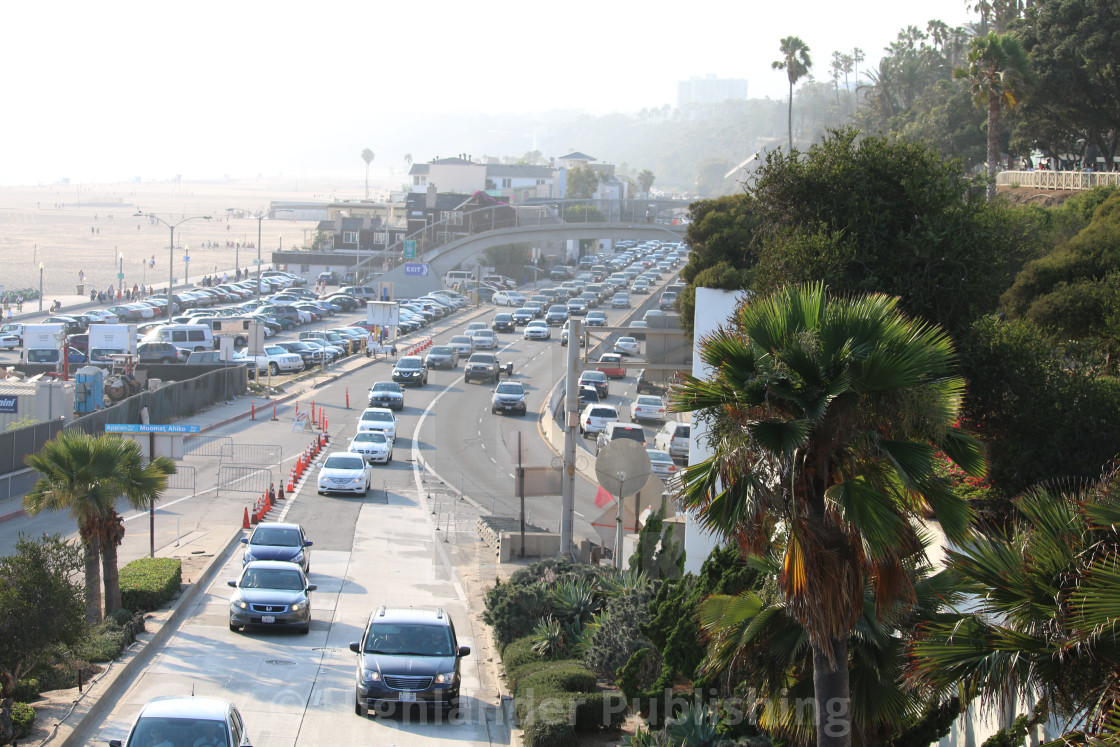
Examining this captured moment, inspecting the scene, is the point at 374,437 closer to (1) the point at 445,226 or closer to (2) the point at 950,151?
(2) the point at 950,151

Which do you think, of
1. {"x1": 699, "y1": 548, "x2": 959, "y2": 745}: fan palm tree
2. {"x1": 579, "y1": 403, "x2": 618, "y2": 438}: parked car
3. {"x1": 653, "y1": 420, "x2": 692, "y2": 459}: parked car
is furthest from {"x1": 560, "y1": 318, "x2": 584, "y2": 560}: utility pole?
{"x1": 579, "y1": 403, "x2": 618, "y2": 438}: parked car

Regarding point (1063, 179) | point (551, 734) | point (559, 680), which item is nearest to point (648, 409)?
point (1063, 179)

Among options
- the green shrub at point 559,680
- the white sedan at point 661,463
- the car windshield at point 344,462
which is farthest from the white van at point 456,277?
the green shrub at point 559,680

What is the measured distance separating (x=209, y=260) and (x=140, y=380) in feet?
322

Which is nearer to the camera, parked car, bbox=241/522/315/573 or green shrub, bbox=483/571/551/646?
green shrub, bbox=483/571/551/646

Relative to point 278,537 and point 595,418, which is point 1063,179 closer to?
point 595,418

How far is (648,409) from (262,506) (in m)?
22.6

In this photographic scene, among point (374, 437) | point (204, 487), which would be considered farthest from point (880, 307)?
point (374, 437)

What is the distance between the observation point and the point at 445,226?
343 ft

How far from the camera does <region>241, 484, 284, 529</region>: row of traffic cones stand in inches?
1073

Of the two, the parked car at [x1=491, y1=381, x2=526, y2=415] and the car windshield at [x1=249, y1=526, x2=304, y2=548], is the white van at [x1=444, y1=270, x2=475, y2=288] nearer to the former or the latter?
the parked car at [x1=491, y1=381, x2=526, y2=415]

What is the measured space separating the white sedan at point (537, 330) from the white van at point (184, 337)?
2161 centimetres

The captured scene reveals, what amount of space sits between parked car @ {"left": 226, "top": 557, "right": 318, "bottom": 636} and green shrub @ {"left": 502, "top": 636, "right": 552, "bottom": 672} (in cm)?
369

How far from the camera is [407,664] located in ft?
47.7
